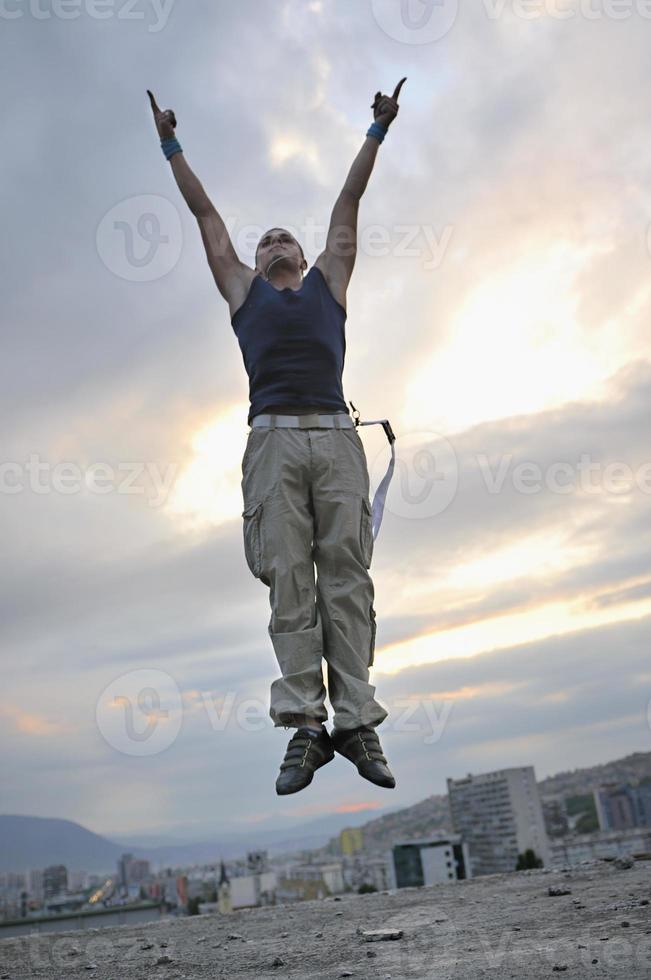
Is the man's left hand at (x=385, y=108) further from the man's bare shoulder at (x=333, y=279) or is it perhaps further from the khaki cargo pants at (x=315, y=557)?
the khaki cargo pants at (x=315, y=557)

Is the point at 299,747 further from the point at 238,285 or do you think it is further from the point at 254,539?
the point at 238,285

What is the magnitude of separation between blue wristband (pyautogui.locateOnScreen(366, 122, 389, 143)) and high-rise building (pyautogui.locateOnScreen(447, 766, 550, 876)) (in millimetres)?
110215

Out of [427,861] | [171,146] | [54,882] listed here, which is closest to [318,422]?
[171,146]

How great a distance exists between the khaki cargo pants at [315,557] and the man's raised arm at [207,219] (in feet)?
3.55

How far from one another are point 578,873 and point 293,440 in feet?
12.3

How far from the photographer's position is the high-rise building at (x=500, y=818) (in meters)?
109

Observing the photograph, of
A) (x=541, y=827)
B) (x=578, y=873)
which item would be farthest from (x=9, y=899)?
(x=578, y=873)

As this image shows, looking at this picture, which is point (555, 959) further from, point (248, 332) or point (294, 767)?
point (248, 332)

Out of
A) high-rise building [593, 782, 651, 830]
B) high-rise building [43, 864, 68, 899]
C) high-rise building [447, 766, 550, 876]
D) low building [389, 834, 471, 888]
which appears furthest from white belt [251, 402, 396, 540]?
high-rise building [593, 782, 651, 830]

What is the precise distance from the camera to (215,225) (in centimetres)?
539

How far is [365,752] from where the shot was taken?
14.8ft

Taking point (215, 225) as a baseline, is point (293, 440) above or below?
below

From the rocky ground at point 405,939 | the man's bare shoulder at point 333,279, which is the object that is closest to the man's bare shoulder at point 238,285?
the man's bare shoulder at point 333,279

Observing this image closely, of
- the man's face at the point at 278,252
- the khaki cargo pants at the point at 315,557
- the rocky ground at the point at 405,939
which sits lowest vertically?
the rocky ground at the point at 405,939
